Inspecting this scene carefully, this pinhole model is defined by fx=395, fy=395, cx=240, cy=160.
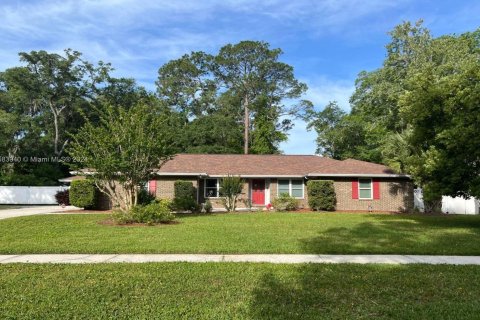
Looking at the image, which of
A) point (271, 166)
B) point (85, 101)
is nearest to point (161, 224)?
point (271, 166)

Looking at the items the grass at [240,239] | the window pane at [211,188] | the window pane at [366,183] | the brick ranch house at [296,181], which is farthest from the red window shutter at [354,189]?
the grass at [240,239]

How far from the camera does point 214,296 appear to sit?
5492 millimetres

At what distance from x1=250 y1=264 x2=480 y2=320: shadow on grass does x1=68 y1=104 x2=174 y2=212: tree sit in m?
10.5

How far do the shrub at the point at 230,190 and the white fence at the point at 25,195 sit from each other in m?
18.1

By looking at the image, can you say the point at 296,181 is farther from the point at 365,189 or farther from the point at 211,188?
the point at 211,188

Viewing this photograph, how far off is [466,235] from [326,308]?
8894 millimetres

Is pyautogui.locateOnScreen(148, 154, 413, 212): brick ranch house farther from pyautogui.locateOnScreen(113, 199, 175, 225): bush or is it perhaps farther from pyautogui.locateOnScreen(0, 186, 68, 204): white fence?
pyautogui.locateOnScreen(0, 186, 68, 204): white fence

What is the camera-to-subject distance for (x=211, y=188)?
86.6 ft

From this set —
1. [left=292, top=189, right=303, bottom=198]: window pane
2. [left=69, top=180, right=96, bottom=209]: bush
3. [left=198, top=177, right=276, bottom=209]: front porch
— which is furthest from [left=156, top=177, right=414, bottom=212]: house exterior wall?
[left=69, top=180, right=96, bottom=209]: bush

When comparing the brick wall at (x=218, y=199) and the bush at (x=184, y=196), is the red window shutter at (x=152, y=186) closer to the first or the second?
the bush at (x=184, y=196)

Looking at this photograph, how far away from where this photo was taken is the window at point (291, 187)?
1026 inches

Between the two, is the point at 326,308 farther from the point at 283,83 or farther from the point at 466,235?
the point at 283,83

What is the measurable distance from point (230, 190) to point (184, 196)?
2678 millimetres

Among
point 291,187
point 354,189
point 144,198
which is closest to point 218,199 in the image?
point 291,187
